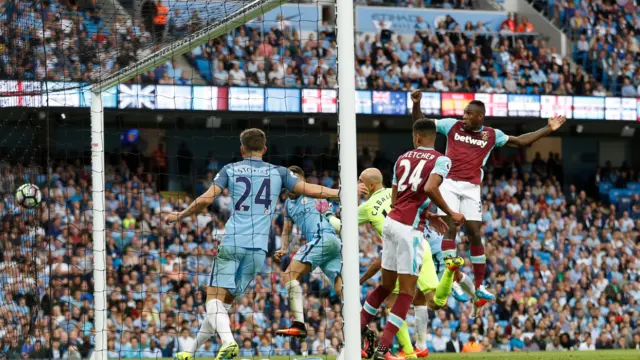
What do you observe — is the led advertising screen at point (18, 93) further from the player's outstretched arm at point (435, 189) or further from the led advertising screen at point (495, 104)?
the led advertising screen at point (495, 104)

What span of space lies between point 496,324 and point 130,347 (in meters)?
8.11

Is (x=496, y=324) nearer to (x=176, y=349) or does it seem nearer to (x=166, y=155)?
(x=176, y=349)

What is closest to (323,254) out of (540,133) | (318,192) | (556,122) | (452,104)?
(318,192)

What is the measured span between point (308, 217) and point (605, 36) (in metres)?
22.6

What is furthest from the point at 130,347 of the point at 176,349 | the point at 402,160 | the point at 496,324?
the point at 402,160

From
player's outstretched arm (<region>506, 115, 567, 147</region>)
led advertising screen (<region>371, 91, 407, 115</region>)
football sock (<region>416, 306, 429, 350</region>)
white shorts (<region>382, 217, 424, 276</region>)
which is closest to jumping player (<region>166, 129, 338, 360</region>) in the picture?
white shorts (<region>382, 217, 424, 276</region>)

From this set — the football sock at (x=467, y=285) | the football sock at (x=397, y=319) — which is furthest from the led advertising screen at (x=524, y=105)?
the football sock at (x=397, y=319)

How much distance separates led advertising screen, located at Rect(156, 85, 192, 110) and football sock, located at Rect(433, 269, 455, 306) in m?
12.9

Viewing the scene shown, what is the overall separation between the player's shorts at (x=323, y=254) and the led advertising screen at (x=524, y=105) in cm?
1621

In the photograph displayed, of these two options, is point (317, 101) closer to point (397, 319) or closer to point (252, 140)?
point (252, 140)

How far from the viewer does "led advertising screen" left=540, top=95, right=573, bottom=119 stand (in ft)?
90.1

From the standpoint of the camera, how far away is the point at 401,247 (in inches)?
385

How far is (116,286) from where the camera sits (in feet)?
65.6

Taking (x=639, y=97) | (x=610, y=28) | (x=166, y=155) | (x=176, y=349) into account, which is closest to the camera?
(x=176, y=349)
